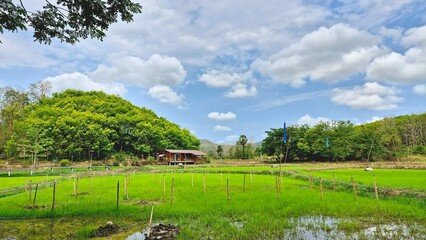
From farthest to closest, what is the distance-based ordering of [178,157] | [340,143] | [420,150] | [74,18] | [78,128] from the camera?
[178,157] → [420,150] → [78,128] → [340,143] → [74,18]

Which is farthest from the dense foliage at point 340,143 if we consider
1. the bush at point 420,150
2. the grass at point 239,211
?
the grass at point 239,211

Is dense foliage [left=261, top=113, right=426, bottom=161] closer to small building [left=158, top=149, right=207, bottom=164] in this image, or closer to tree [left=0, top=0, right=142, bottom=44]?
small building [left=158, top=149, right=207, bottom=164]

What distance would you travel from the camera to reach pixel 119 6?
8.51 m

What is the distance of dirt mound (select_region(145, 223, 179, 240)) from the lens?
30.0ft

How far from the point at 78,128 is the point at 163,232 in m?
53.3

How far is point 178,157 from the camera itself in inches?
2472

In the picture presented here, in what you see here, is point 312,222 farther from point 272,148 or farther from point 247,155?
point 247,155

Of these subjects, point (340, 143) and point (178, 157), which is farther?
point (178, 157)

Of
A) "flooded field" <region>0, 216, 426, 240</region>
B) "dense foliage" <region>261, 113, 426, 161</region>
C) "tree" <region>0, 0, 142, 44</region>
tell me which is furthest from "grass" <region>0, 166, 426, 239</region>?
"dense foliage" <region>261, 113, 426, 161</region>

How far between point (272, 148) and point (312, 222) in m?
53.3

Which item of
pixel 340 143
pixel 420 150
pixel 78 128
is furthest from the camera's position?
pixel 420 150

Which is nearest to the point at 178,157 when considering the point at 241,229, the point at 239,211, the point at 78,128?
the point at 78,128

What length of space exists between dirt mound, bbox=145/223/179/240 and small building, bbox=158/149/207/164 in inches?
2003

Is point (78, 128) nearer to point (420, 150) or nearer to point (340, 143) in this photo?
point (340, 143)
